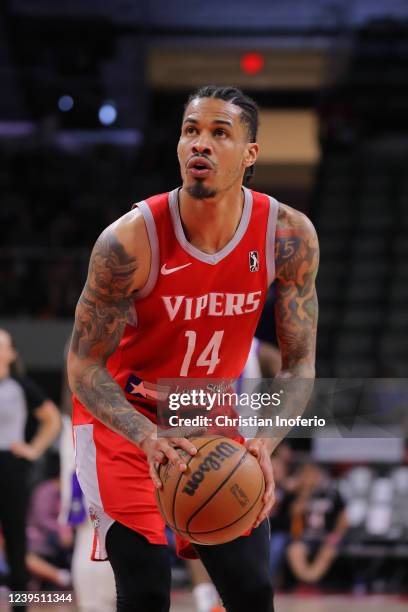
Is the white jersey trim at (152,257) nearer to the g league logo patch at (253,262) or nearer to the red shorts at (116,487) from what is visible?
the g league logo patch at (253,262)

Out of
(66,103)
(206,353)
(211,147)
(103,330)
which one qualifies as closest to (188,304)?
(206,353)

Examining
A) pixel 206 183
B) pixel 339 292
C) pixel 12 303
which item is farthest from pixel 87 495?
pixel 339 292

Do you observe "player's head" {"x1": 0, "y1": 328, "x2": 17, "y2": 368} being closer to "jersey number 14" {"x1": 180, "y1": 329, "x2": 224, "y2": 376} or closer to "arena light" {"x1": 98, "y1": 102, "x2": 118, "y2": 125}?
"jersey number 14" {"x1": 180, "y1": 329, "x2": 224, "y2": 376}

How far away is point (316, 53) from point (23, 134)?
13.6ft

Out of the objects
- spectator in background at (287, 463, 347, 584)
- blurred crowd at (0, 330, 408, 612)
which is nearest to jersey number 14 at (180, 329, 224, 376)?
blurred crowd at (0, 330, 408, 612)

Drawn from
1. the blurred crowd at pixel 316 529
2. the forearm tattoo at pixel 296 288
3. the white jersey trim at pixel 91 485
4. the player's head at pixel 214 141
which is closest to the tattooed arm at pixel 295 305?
the forearm tattoo at pixel 296 288

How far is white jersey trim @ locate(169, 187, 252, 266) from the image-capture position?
3.38 m

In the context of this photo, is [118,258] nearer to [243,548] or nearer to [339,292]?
[243,548]

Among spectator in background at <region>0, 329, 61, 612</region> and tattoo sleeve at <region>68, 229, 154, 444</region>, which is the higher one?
tattoo sleeve at <region>68, 229, 154, 444</region>

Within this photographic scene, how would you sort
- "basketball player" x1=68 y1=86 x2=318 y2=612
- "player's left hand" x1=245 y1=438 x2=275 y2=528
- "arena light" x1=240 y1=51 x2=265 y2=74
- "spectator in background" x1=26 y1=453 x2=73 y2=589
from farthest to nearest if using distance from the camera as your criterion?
"arena light" x1=240 y1=51 x2=265 y2=74
"spectator in background" x1=26 y1=453 x2=73 y2=589
"basketball player" x1=68 y1=86 x2=318 y2=612
"player's left hand" x1=245 y1=438 x2=275 y2=528

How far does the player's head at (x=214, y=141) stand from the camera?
327cm

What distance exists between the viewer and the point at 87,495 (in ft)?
11.2

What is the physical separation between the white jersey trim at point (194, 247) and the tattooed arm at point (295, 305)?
111 mm

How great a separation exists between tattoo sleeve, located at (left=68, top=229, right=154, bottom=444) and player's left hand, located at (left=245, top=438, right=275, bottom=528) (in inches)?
13.0
